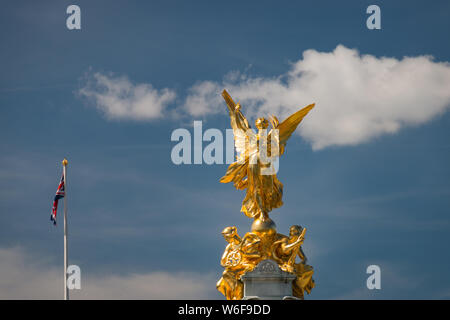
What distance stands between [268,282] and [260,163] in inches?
208

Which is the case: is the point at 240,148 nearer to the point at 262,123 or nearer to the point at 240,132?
the point at 240,132

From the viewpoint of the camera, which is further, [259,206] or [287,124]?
[287,124]

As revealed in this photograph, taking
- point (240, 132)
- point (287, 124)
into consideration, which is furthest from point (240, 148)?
point (287, 124)

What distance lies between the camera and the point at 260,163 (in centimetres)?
3644

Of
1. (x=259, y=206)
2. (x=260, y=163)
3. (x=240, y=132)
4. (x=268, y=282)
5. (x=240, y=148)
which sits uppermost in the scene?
(x=240, y=132)

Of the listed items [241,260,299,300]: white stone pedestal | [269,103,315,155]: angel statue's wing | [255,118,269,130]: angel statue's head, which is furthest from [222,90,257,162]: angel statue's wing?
[241,260,299,300]: white stone pedestal

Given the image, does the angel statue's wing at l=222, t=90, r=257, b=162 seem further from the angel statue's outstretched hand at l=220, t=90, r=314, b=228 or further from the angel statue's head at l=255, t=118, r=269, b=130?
the angel statue's head at l=255, t=118, r=269, b=130

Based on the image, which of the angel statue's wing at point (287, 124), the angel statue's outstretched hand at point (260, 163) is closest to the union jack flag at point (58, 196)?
the angel statue's outstretched hand at point (260, 163)

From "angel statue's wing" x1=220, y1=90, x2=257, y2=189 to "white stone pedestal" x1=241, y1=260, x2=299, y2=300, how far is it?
164 inches

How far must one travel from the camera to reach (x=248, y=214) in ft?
120
